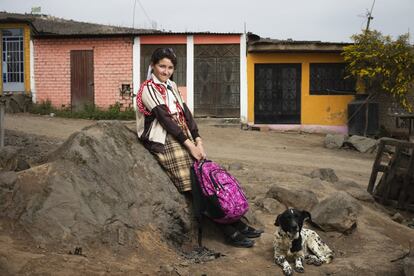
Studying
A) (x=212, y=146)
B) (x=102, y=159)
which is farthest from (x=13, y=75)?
(x=102, y=159)

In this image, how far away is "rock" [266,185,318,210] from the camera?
5656mm

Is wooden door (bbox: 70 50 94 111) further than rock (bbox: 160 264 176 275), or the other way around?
wooden door (bbox: 70 50 94 111)

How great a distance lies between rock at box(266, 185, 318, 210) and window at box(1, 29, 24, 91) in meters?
15.5

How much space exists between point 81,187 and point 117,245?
55 centimetres

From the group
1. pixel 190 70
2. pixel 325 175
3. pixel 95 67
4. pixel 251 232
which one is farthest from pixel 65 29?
pixel 251 232

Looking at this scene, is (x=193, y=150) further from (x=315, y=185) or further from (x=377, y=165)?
(x=377, y=165)

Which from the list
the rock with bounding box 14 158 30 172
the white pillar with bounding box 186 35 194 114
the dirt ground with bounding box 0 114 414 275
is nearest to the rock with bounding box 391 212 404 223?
the dirt ground with bounding box 0 114 414 275

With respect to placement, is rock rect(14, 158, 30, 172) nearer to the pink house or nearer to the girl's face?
the girl's face

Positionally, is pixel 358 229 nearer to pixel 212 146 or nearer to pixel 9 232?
pixel 9 232

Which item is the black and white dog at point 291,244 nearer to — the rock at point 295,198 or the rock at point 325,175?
the rock at point 295,198

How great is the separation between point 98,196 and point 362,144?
1174 cm

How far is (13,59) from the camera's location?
1881cm

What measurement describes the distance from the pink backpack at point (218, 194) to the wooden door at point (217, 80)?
1352 centimetres

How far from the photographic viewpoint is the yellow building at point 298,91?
17625 mm
